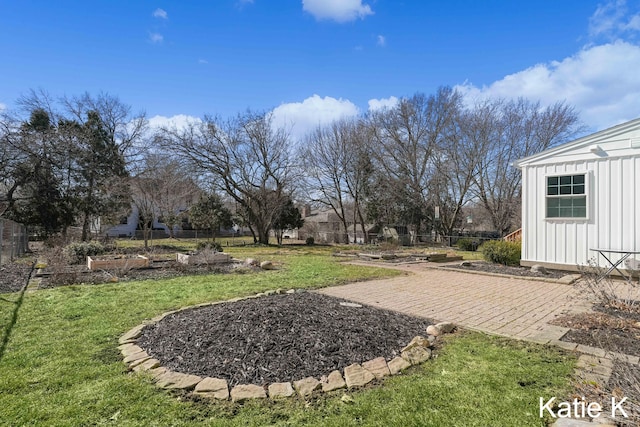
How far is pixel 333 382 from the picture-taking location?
2732 millimetres

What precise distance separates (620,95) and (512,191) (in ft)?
29.4

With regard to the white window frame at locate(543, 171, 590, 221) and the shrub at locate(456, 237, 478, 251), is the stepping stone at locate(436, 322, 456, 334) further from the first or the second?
the shrub at locate(456, 237, 478, 251)

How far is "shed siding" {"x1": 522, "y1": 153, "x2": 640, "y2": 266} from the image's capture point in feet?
25.8

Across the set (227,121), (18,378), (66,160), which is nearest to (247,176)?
(227,121)

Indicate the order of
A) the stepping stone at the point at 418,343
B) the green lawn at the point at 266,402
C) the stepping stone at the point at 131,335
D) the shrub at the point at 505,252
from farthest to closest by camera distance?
the shrub at the point at 505,252, the stepping stone at the point at 131,335, the stepping stone at the point at 418,343, the green lawn at the point at 266,402

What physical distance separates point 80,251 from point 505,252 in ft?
45.3

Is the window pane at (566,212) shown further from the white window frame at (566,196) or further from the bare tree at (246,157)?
the bare tree at (246,157)

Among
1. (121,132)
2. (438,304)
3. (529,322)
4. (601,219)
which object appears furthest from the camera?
(121,132)

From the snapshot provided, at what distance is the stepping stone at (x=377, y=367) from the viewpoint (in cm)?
291

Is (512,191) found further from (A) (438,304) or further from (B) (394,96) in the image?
(A) (438,304)

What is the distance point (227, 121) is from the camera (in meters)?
22.0

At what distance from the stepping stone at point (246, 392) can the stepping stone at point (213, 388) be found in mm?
62

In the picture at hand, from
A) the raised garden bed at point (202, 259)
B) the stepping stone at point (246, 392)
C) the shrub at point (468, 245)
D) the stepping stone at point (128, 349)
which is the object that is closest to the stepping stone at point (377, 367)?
the stepping stone at point (246, 392)

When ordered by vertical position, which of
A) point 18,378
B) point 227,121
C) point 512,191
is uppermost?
point 227,121
